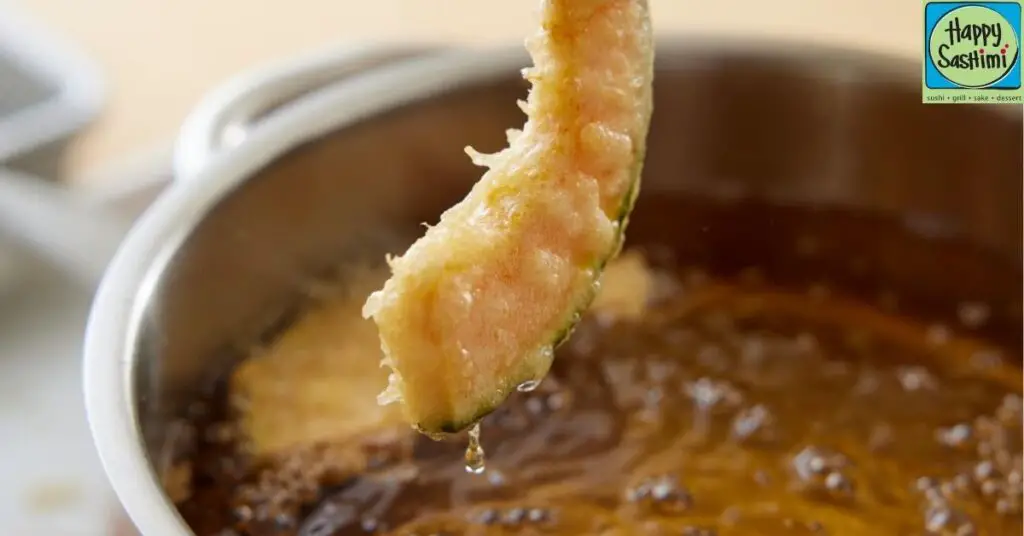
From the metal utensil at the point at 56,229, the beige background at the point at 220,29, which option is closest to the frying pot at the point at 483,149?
the metal utensil at the point at 56,229

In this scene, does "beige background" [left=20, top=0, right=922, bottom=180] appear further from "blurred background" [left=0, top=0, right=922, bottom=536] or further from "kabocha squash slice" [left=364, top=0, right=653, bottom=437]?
"kabocha squash slice" [left=364, top=0, right=653, bottom=437]

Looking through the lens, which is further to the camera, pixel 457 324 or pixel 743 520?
pixel 743 520

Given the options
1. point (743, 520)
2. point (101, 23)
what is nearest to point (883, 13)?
point (743, 520)

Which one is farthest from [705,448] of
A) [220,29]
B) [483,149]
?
[220,29]

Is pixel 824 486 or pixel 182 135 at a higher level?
pixel 182 135

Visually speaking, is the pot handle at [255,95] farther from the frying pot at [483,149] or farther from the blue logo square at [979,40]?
the blue logo square at [979,40]

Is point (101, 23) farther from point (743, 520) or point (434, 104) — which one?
point (743, 520)

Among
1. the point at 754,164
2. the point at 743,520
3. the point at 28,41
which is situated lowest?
the point at 743,520
